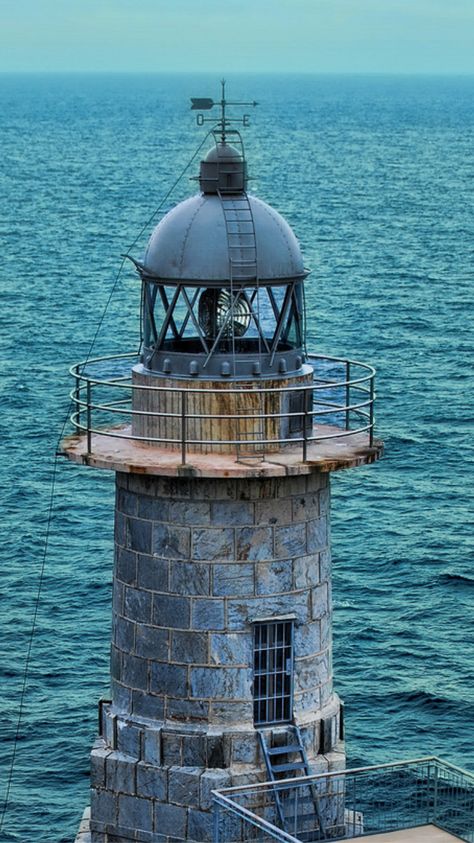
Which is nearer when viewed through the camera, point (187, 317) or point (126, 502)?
point (187, 317)

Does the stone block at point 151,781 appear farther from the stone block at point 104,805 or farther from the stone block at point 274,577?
the stone block at point 274,577

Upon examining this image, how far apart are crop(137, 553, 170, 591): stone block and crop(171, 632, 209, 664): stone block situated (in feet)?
2.01

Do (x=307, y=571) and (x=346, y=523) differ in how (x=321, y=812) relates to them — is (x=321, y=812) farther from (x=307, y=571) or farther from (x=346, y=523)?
(x=346, y=523)

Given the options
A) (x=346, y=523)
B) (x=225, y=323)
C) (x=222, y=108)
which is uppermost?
(x=222, y=108)

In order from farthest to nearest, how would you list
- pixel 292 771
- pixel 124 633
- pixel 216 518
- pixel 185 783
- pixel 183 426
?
pixel 124 633, pixel 292 771, pixel 185 783, pixel 216 518, pixel 183 426

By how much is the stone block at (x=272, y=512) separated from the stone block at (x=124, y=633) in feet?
6.82

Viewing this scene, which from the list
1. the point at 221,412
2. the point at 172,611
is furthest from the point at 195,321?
the point at 172,611

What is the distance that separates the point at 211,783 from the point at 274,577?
251cm

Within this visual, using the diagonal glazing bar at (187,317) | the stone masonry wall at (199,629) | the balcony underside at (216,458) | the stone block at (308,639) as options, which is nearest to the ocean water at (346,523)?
the diagonal glazing bar at (187,317)

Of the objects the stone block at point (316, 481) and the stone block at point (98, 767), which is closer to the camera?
the stone block at point (316, 481)

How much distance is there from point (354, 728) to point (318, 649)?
66.1 ft

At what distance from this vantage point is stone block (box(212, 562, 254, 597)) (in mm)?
22172

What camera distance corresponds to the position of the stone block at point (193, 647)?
73.0 feet

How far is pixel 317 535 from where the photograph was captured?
22812 millimetres
